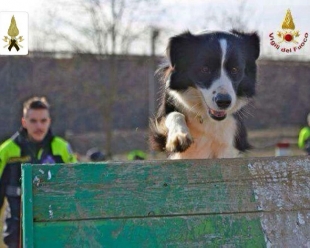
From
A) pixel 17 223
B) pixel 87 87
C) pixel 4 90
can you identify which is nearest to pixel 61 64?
pixel 87 87

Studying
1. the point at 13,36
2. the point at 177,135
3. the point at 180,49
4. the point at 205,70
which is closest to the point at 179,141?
the point at 177,135

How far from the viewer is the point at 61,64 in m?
16.7

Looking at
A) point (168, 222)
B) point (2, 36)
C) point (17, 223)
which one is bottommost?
point (17, 223)

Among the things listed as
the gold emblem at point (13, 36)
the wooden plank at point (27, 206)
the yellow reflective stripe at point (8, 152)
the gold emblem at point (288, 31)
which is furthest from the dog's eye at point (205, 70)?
the yellow reflective stripe at point (8, 152)

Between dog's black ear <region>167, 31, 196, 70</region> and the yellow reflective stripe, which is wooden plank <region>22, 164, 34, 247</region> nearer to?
dog's black ear <region>167, 31, 196, 70</region>

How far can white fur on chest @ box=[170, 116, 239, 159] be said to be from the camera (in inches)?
207

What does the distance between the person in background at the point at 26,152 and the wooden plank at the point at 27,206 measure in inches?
129

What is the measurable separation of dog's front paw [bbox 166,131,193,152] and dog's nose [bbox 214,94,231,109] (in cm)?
34

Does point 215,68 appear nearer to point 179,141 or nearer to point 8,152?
point 179,141

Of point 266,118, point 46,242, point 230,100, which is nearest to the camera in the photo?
point 46,242

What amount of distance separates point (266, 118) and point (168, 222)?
15.7m

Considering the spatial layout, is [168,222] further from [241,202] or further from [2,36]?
[2,36]

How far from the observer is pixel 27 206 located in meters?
3.80

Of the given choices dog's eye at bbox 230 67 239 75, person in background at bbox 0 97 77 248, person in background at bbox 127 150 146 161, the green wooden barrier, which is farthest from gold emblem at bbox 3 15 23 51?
person in background at bbox 127 150 146 161
